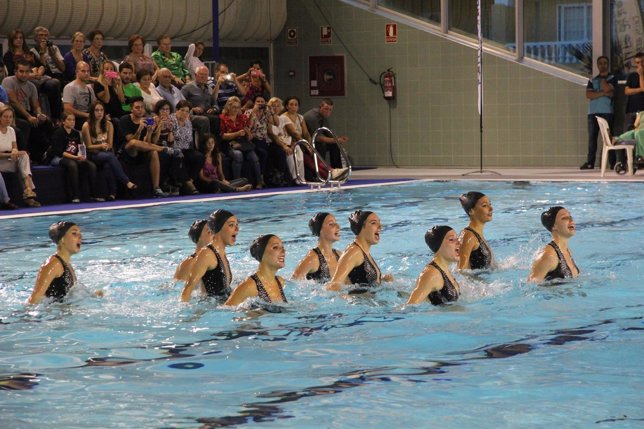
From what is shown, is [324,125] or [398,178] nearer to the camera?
[398,178]

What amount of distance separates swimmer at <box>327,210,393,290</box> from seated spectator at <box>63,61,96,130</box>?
27.0 ft

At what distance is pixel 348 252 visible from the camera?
25.5 feet

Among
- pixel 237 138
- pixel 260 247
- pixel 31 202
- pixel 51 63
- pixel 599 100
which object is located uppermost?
pixel 51 63

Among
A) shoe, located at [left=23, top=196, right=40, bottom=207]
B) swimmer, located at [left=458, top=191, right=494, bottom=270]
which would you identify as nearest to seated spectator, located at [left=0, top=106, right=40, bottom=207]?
shoe, located at [left=23, top=196, right=40, bottom=207]

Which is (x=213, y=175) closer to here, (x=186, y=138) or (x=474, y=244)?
(x=186, y=138)

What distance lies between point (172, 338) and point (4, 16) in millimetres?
11364

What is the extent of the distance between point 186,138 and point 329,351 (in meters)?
10.3

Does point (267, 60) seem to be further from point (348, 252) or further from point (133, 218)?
point (348, 252)

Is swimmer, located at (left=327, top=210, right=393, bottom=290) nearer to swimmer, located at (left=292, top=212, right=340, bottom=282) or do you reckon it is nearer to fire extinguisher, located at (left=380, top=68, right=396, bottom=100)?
swimmer, located at (left=292, top=212, right=340, bottom=282)

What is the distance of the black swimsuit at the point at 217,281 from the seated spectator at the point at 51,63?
28.6 feet

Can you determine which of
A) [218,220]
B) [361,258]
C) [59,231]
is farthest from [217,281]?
[59,231]

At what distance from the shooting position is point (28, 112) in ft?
49.2

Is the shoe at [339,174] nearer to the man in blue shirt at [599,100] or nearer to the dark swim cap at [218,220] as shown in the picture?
the man in blue shirt at [599,100]

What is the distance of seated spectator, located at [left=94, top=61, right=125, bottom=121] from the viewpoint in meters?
15.6
